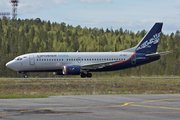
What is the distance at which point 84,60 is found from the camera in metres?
47.4

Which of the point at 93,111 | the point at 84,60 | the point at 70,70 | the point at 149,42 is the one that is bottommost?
the point at 93,111

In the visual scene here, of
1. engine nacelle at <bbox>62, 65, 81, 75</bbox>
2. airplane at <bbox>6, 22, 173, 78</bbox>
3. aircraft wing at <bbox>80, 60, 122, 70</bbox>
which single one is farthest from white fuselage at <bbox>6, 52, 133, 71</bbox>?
engine nacelle at <bbox>62, 65, 81, 75</bbox>

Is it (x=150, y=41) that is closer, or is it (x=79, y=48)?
(x=150, y=41)

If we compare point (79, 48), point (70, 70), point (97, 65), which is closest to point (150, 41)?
point (97, 65)

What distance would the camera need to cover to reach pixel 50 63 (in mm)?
45750

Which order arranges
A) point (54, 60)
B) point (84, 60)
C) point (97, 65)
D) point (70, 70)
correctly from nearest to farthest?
point (70, 70), point (54, 60), point (97, 65), point (84, 60)

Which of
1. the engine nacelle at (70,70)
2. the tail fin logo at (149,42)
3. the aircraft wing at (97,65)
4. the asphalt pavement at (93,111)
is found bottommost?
the asphalt pavement at (93,111)

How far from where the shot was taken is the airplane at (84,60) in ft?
149

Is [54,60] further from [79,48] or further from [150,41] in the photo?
[79,48]

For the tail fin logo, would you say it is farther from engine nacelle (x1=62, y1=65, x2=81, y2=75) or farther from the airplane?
engine nacelle (x1=62, y1=65, x2=81, y2=75)

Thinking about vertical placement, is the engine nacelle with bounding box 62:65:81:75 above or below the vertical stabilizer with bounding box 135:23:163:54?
below

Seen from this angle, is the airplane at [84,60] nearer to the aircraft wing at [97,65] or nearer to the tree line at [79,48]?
the aircraft wing at [97,65]

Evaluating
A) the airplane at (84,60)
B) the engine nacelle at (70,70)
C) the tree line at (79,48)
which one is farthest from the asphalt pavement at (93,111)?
the tree line at (79,48)

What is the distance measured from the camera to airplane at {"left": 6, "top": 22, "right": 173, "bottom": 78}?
45.4 meters
